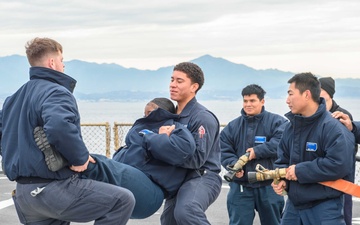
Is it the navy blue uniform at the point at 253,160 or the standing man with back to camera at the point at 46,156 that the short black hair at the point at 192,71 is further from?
the navy blue uniform at the point at 253,160

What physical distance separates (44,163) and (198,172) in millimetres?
1566

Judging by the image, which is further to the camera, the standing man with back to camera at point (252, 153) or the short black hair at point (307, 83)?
the standing man with back to camera at point (252, 153)

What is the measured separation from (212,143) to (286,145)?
659 millimetres

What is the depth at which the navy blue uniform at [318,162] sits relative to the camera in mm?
6391

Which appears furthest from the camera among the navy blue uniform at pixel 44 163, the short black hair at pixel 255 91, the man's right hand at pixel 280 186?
the short black hair at pixel 255 91

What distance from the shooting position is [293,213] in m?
6.80

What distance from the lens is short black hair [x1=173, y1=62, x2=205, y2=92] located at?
6984 mm

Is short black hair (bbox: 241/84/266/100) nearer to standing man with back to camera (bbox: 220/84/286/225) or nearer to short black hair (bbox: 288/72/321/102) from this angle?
standing man with back to camera (bbox: 220/84/286/225)

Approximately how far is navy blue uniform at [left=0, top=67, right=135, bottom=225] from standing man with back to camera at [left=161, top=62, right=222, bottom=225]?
63 centimetres

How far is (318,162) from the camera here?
643 cm

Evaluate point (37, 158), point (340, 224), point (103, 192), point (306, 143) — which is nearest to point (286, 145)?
point (306, 143)

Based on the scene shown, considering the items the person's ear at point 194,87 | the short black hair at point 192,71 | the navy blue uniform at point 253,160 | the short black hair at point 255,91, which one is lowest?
the navy blue uniform at point 253,160

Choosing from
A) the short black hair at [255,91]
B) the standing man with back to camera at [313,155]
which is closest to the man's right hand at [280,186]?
the standing man with back to camera at [313,155]

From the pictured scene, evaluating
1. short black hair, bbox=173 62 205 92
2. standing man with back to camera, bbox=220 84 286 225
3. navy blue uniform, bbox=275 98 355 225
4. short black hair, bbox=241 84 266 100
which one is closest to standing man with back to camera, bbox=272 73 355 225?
navy blue uniform, bbox=275 98 355 225
